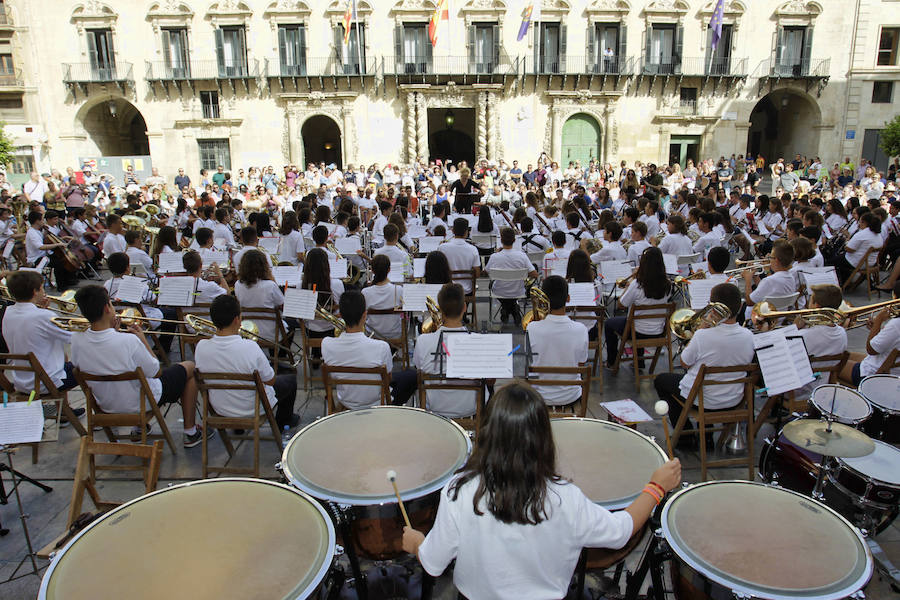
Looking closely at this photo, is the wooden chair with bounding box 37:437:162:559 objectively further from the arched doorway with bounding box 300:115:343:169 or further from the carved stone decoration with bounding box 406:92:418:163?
the arched doorway with bounding box 300:115:343:169

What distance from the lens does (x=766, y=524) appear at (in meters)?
2.27

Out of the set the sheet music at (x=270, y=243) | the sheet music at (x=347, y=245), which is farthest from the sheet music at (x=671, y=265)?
the sheet music at (x=270, y=243)

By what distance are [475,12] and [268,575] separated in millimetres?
24702

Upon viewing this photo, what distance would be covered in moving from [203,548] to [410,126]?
2333 centimetres

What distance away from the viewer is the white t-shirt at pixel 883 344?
4156 mm

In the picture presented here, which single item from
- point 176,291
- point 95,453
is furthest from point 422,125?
point 95,453

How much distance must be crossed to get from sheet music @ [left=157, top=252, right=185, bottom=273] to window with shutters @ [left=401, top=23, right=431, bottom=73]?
18864 mm

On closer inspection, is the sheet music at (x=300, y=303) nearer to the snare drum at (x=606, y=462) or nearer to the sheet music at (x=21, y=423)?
the sheet music at (x=21, y=423)

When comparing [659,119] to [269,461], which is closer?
[269,461]

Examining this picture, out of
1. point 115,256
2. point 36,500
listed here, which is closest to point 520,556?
point 36,500

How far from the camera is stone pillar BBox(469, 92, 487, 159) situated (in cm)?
2347

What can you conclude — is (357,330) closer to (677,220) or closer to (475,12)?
(677,220)

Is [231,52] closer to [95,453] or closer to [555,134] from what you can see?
[555,134]

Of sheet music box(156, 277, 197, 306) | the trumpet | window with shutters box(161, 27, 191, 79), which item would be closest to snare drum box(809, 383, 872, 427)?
the trumpet
